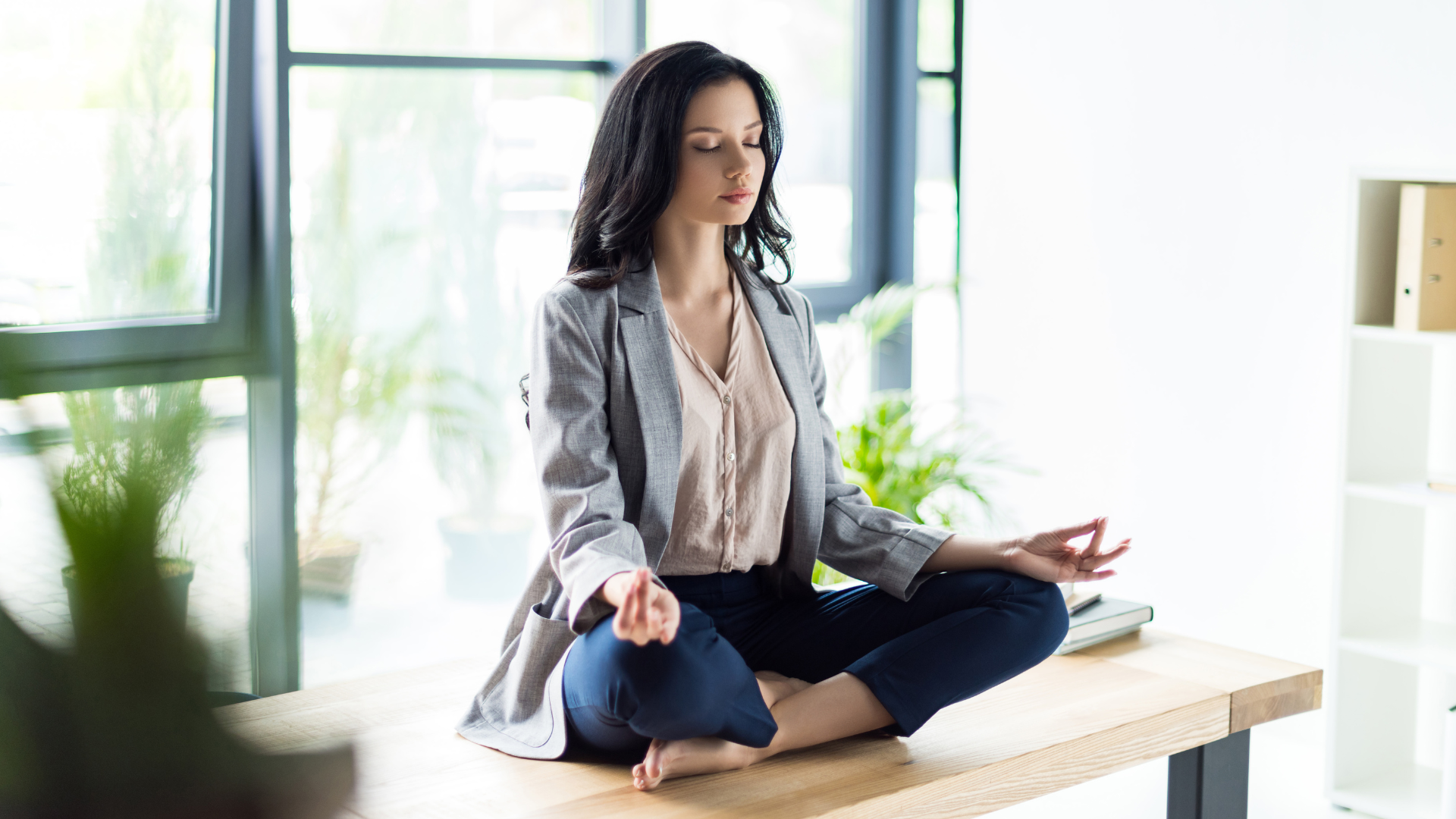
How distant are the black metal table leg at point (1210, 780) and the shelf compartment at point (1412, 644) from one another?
58 cm

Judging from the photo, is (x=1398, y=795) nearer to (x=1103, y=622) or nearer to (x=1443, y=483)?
(x=1443, y=483)

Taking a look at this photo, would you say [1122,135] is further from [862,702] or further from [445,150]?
[862,702]

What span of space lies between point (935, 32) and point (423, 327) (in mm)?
1835

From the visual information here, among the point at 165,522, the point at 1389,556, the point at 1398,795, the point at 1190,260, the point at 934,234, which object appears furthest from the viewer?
the point at 934,234

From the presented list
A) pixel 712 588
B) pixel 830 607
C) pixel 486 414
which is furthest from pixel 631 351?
pixel 486 414

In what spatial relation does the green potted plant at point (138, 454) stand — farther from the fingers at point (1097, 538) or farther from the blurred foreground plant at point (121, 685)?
the fingers at point (1097, 538)

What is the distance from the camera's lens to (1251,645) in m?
3.16

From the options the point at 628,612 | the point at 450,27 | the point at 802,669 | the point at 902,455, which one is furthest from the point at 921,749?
the point at 450,27

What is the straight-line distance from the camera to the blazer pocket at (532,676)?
5.78 feet

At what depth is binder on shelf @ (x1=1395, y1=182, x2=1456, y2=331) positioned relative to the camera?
2.53 meters

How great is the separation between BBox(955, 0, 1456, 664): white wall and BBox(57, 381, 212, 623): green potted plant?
2666mm

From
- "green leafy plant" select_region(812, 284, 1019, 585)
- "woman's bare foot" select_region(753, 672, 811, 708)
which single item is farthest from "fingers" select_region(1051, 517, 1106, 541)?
"green leafy plant" select_region(812, 284, 1019, 585)

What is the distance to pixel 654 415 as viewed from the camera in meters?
1.74

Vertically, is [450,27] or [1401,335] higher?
[450,27]
